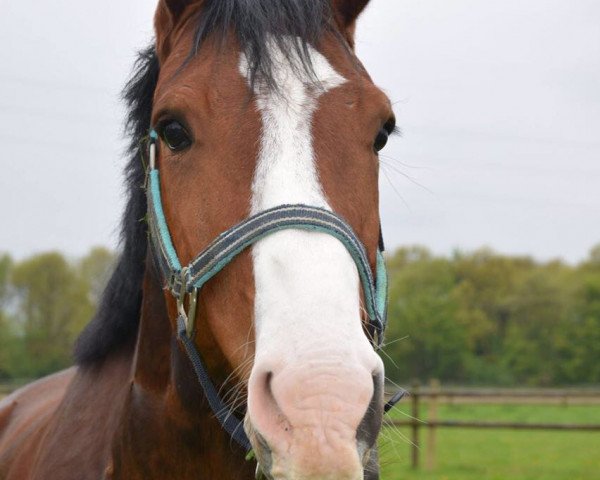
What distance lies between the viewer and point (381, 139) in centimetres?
246

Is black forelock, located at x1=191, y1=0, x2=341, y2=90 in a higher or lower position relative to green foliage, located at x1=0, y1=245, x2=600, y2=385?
lower

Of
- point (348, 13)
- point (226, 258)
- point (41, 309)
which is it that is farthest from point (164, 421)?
point (41, 309)

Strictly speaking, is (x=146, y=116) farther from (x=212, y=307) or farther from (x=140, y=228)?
(x=212, y=307)

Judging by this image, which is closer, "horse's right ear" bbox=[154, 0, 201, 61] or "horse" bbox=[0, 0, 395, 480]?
"horse" bbox=[0, 0, 395, 480]

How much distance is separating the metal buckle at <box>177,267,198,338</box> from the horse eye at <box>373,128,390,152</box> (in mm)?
696

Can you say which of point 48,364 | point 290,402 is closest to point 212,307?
point 290,402

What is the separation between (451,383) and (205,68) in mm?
44453

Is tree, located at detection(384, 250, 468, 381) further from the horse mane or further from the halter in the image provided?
the halter

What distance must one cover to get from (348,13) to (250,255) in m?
1.13

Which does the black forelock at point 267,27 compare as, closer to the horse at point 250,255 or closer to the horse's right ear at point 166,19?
the horse at point 250,255

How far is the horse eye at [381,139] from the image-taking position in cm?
243

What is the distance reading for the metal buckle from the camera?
2.21 m

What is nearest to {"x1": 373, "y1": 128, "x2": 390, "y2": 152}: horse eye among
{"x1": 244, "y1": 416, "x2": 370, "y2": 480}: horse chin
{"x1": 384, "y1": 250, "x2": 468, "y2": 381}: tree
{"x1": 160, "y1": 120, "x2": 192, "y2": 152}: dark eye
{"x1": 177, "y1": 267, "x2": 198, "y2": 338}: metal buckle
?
{"x1": 160, "y1": 120, "x2": 192, "y2": 152}: dark eye

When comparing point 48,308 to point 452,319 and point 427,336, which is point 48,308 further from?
point 452,319
